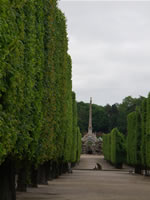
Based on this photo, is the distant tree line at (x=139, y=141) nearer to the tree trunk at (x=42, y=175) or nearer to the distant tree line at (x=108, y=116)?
the tree trunk at (x=42, y=175)

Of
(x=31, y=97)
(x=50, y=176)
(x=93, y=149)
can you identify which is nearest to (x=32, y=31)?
(x=31, y=97)

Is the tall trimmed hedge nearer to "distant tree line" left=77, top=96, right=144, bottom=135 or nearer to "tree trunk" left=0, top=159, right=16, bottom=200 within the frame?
"tree trunk" left=0, top=159, right=16, bottom=200

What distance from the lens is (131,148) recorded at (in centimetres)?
4175

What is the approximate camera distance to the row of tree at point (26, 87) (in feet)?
28.1

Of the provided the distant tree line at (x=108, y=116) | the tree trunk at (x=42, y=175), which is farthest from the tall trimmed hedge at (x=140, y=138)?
the distant tree line at (x=108, y=116)

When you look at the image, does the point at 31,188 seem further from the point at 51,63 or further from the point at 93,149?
the point at 93,149

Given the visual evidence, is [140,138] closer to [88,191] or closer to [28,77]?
[88,191]

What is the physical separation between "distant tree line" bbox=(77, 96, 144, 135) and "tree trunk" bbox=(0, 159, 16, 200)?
112 meters

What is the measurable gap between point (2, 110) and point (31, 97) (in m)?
3.39

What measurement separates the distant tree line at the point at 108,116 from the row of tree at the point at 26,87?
104665 mm

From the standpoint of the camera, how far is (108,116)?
13638 cm

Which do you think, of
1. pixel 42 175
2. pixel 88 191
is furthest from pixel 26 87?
pixel 42 175

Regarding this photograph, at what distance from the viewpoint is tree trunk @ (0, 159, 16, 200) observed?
10.9 meters

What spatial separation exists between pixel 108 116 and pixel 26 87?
12554 centimetres
